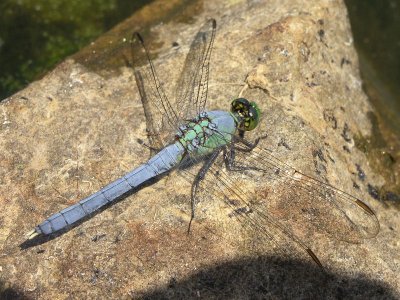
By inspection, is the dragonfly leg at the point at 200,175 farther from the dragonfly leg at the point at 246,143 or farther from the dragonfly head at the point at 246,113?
the dragonfly head at the point at 246,113

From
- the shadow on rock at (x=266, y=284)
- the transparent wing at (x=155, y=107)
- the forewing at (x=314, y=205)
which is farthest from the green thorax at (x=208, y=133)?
the shadow on rock at (x=266, y=284)

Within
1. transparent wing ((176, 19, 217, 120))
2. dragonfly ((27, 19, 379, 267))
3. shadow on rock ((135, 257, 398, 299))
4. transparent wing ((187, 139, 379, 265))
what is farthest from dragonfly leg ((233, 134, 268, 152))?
shadow on rock ((135, 257, 398, 299))

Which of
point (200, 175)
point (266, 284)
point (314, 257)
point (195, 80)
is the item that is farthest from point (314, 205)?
point (195, 80)

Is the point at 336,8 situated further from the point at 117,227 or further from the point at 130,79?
the point at 117,227

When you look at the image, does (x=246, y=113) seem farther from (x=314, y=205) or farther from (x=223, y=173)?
(x=314, y=205)

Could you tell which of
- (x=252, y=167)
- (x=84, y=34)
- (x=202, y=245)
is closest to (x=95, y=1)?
(x=84, y=34)

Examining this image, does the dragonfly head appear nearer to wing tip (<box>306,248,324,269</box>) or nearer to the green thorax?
the green thorax
